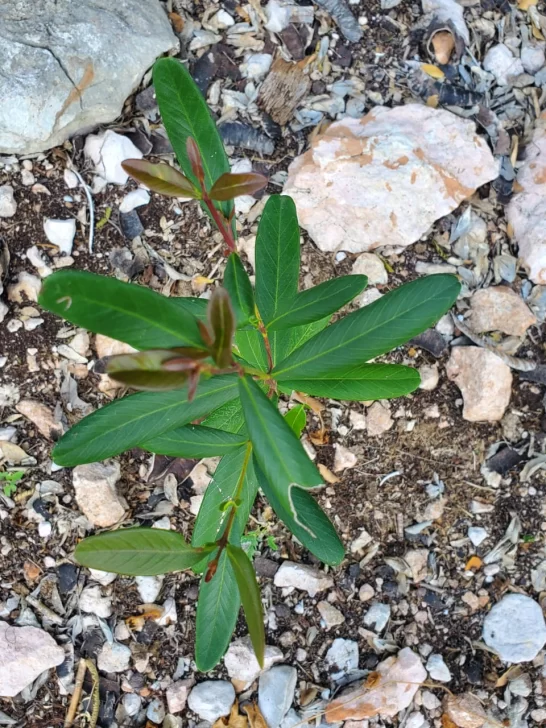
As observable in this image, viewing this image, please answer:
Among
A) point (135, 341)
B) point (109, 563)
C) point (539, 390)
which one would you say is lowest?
point (539, 390)

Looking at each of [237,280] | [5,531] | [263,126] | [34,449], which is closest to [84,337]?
[34,449]

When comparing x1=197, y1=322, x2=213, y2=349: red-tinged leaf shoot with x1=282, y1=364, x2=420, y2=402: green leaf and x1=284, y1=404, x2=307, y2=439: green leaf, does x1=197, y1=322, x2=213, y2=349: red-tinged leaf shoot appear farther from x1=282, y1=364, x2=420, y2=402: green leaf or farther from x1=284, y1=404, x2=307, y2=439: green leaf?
x1=284, y1=404, x2=307, y2=439: green leaf

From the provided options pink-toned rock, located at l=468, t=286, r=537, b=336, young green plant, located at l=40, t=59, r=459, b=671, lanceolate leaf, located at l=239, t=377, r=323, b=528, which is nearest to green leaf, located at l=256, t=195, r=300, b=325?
young green plant, located at l=40, t=59, r=459, b=671

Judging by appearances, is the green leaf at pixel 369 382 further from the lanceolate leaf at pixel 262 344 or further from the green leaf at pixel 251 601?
the green leaf at pixel 251 601

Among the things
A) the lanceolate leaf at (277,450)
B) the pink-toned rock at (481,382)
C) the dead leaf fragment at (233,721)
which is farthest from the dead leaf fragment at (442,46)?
the dead leaf fragment at (233,721)

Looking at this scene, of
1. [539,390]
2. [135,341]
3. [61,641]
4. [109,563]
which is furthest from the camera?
[539,390]

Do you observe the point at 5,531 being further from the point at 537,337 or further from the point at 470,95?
the point at 470,95
